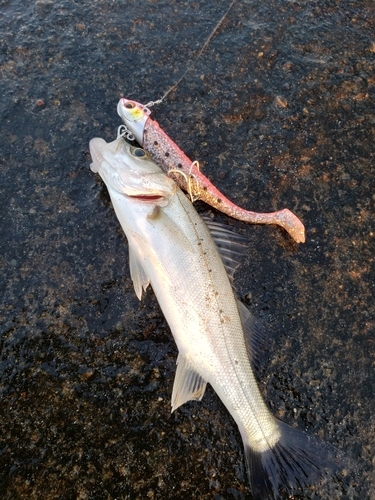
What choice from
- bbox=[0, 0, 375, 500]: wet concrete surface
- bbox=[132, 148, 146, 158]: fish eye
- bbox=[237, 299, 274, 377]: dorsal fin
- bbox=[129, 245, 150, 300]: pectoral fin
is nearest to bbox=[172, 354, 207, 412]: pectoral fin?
bbox=[0, 0, 375, 500]: wet concrete surface

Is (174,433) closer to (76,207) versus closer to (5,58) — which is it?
(76,207)

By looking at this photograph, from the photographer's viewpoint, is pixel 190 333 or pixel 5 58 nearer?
pixel 190 333

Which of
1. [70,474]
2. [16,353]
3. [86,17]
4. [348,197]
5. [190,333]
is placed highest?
[86,17]

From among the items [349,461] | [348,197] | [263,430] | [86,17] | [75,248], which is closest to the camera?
[263,430]

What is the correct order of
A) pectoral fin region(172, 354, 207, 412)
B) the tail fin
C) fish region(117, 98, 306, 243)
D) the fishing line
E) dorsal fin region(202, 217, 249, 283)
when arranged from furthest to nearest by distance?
the fishing line, fish region(117, 98, 306, 243), dorsal fin region(202, 217, 249, 283), pectoral fin region(172, 354, 207, 412), the tail fin

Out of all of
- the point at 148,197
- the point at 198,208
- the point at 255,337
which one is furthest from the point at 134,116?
the point at 255,337

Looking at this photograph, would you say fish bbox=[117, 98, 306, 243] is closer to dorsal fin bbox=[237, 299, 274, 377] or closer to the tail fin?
dorsal fin bbox=[237, 299, 274, 377]

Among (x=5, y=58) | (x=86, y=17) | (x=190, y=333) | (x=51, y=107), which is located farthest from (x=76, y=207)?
(x=86, y=17)
